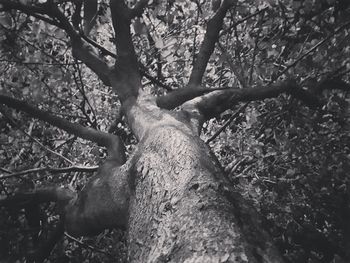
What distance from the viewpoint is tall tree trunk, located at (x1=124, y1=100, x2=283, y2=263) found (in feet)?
3.70

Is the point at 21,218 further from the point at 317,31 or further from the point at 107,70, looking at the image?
the point at 317,31

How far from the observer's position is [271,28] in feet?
12.7

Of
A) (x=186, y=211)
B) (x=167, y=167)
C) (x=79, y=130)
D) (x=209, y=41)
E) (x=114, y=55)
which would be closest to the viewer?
(x=186, y=211)

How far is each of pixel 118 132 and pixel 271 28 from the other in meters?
2.66

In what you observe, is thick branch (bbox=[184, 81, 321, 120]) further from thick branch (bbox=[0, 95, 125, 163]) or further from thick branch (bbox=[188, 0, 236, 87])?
thick branch (bbox=[0, 95, 125, 163])

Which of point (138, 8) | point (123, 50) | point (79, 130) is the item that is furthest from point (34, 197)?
point (138, 8)

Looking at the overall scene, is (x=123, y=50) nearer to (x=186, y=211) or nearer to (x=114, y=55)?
(x=114, y=55)

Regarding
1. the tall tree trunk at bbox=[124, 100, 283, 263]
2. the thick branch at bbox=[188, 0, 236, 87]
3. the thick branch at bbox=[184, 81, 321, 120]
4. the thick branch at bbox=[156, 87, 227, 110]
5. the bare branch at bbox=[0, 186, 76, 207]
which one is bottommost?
the tall tree trunk at bbox=[124, 100, 283, 263]

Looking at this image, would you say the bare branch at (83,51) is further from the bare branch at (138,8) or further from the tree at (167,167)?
the bare branch at (138,8)

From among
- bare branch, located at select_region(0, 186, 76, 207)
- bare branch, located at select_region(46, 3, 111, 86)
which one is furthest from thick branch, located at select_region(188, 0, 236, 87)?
bare branch, located at select_region(0, 186, 76, 207)

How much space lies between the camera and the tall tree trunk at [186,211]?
1128mm

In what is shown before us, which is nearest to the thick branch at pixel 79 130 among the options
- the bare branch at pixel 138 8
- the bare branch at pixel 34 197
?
the bare branch at pixel 34 197

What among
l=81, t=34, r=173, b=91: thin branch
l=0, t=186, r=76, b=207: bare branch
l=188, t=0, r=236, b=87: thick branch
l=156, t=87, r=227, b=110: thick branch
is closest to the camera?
l=0, t=186, r=76, b=207: bare branch

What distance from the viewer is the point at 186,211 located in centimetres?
132
